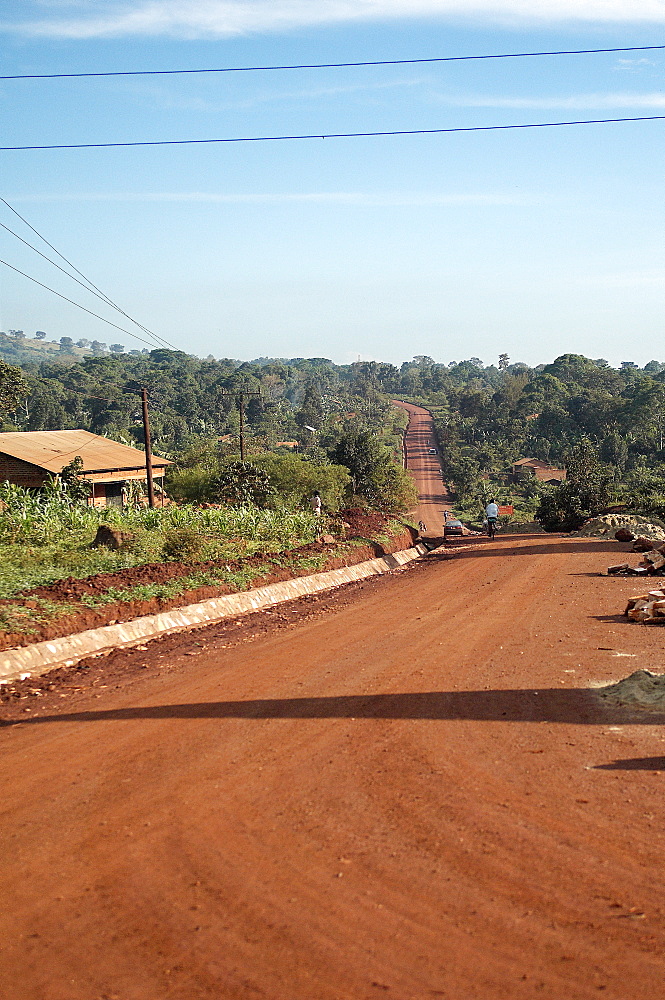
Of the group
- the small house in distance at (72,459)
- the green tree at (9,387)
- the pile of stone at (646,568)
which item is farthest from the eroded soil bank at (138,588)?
the green tree at (9,387)

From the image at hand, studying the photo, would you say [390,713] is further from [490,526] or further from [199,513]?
[490,526]

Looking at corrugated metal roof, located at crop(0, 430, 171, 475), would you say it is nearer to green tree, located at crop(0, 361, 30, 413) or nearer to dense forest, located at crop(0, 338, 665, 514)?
dense forest, located at crop(0, 338, 665, 514)

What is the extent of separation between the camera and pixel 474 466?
84.4m

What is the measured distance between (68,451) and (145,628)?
3320cm

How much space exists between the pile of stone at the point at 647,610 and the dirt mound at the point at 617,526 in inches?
641

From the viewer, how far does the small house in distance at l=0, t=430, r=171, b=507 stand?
4053cm

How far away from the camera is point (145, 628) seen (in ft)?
44.8

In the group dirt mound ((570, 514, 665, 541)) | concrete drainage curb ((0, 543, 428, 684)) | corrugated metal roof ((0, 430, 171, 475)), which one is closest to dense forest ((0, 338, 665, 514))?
corrugated metal roof ((0, 430, 171, 475))

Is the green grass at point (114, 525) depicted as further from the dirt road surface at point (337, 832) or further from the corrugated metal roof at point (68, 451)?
the corrugated metal roof at point (68, 451)

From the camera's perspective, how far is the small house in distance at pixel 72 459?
133 feet

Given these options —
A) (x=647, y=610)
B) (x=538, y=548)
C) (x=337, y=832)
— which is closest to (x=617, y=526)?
(x=538, y=548)

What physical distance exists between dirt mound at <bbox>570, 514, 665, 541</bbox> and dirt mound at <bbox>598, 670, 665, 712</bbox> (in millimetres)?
21138

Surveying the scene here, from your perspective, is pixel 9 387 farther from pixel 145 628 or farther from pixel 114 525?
pixel 145 628

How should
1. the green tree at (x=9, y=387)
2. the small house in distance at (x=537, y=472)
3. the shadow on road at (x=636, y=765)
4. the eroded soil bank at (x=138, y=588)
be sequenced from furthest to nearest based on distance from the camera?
the small house in distance at (x=537, y=472) → the green tree at (x=9, y=387) → the eroded soil bank at (x=138, y=588) → the shadow on road at (x=636, y=765)
